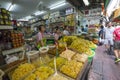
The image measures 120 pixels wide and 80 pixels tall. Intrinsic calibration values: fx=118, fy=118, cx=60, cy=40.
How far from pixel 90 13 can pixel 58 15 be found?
574 centimetres

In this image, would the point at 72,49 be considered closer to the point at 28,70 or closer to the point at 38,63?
the point at 38,63

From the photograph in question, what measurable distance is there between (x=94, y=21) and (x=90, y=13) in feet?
4.60

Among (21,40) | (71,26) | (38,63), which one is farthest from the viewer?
(71,26)

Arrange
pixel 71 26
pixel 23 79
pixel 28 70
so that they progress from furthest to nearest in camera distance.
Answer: pixel 71 26 → pixel 28 70 → pixel 23 79

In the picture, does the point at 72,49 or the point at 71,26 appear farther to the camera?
the point at 71,26

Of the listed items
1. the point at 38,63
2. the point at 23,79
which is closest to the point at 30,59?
the point at 38,63

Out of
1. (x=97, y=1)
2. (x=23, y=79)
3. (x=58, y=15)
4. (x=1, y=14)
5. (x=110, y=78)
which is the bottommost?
(x=110, y=78)

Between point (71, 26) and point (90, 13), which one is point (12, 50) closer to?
point (71, 26)

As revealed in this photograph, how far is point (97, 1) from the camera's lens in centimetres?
1259

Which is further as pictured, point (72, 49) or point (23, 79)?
point (72, 49)

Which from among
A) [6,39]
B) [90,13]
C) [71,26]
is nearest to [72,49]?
[6,39]

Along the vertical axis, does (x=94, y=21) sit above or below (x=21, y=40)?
above

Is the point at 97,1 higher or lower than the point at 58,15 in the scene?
higher

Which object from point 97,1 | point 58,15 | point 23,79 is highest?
point 97,1
